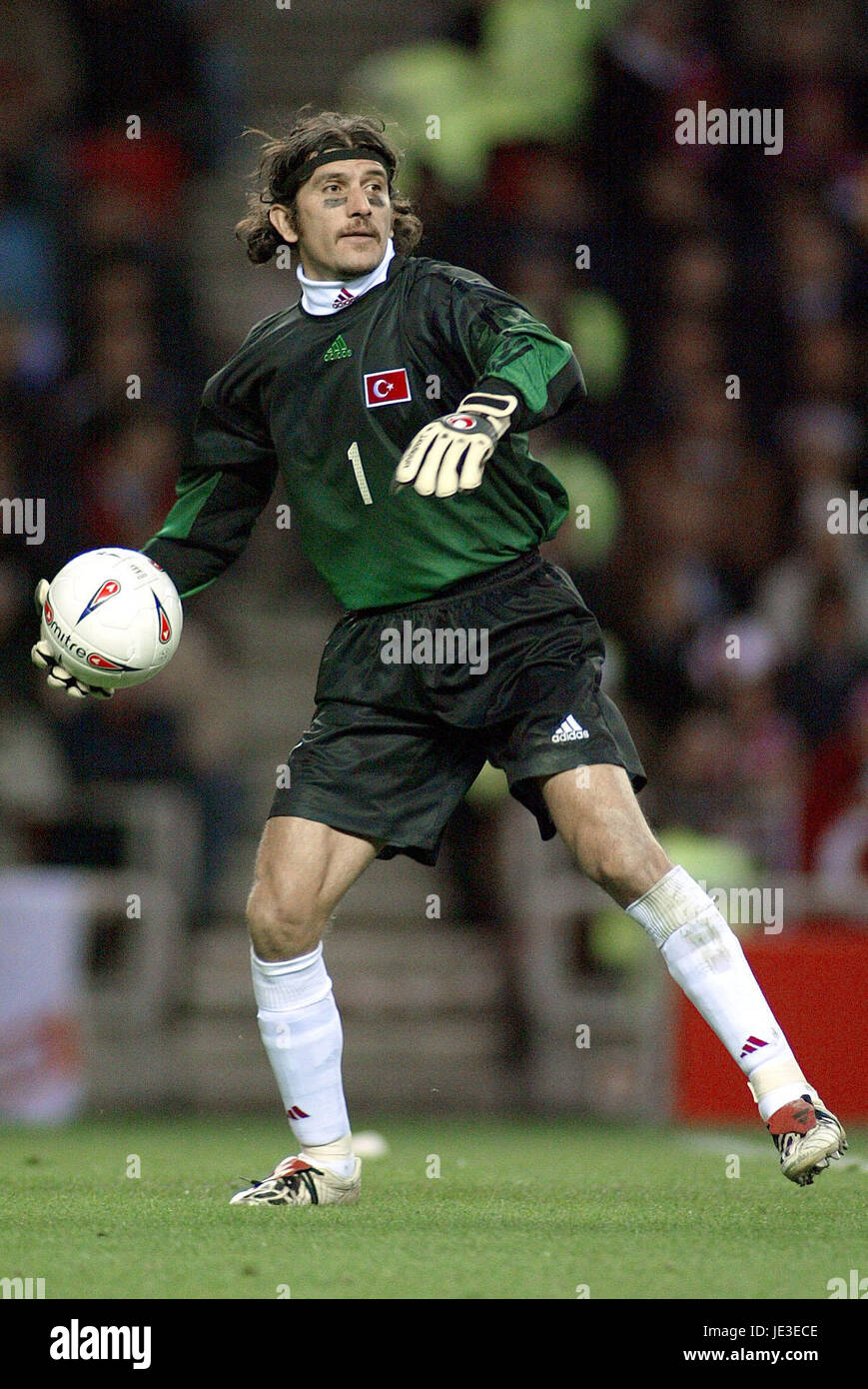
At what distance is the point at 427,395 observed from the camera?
514 cm

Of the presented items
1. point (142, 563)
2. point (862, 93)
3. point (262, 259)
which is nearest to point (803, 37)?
point (862, 93)

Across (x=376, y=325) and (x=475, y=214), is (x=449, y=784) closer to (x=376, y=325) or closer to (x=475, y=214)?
(x=376, y=325)

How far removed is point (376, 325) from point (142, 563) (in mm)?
780

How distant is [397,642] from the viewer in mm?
5145

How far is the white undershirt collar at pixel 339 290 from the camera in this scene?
17.3 feet

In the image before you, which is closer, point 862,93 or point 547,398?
point 547,398

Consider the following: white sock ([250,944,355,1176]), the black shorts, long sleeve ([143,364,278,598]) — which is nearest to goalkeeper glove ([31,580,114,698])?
long sleeve ([143,364,278,598])

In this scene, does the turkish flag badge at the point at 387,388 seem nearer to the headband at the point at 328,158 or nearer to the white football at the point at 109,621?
the headband at the point at 328,158

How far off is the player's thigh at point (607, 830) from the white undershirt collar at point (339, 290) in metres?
1.23

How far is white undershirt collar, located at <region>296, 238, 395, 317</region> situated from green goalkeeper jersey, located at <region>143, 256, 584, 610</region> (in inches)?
0.6

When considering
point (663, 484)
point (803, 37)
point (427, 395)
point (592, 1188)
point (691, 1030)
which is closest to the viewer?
point (427, 395)

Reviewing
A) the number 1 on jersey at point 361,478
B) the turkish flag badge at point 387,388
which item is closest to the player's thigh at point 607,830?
the number 1 on jersey at point 361,478

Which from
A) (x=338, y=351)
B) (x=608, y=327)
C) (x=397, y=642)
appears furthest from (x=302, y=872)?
(x=608, y=327)

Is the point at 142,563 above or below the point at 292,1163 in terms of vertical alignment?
above
